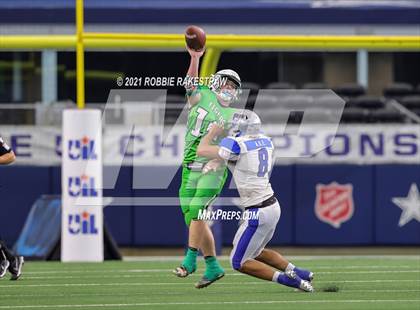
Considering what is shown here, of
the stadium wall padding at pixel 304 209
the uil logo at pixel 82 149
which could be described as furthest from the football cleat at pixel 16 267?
the stadium wall padding at pixel 304 209

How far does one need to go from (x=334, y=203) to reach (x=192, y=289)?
6055 mm

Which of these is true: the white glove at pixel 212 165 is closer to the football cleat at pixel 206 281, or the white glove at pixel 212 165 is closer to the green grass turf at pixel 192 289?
the football cleat at pixel 206 281

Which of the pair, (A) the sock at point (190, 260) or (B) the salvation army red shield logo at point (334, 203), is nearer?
(A) the sock at point (190, 260)

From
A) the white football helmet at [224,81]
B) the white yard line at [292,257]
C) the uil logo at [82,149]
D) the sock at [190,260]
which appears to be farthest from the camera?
the white yard line at [292,257]

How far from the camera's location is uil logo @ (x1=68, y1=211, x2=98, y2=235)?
14.5 m

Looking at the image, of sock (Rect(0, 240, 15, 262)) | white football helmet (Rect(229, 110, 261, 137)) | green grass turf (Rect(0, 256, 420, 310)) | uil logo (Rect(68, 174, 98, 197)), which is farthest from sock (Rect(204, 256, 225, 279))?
uil logo (Rect(68, 174, 98, 197))

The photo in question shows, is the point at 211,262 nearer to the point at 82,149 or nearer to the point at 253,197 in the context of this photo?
the point at 253,197

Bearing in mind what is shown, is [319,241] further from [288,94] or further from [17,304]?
[17,304]

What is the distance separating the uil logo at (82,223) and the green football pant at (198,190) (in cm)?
332

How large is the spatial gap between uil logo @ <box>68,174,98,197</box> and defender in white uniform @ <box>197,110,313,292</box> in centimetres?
449

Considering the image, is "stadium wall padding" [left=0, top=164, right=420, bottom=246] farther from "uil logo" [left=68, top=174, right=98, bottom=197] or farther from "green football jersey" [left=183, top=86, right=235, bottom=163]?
"green football jersey" [left=183, top=86, right=235, bottom=163]

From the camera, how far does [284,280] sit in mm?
10305

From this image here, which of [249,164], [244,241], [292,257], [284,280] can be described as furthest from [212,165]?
[292,257]

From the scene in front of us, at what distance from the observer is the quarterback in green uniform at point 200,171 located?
36.1 ft
